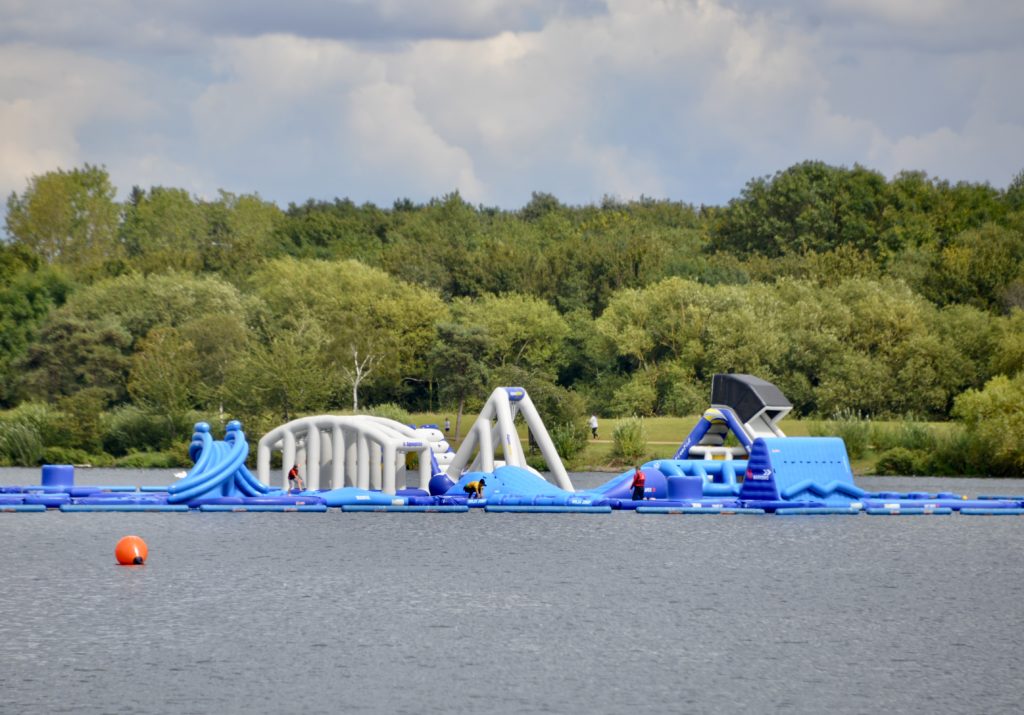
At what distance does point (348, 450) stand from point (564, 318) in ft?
179

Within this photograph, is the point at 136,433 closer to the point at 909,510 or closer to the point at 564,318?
the point at 564,318

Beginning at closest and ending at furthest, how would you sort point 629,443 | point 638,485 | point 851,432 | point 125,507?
point 125,507, point 638,485, point 851,432, point 629,443

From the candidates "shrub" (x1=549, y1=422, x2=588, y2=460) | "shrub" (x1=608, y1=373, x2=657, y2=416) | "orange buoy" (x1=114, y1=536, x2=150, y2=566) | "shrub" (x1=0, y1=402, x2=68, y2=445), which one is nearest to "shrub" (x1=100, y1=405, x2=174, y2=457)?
"shrub" (x1=0, y1=402, x2=68, y2=445)

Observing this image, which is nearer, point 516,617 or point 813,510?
point 516,617

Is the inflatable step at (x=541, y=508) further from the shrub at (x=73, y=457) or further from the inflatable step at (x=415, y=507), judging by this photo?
the shrub at (x=73, y=457)

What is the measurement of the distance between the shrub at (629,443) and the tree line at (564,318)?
4.50 metres

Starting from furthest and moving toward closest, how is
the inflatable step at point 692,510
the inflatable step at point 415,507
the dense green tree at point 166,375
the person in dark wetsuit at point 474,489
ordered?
the dense green tree at point 166,375 → the person in dark wetsuit at point 474,489 → the inflatable step at point 415,507 → the inflatable step at point 692,510

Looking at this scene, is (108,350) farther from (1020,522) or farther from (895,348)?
(1020,522)

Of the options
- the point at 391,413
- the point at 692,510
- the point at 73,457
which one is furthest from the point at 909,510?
the point at 73,457

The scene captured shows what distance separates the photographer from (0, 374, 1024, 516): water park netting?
4469cm

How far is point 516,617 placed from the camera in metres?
27.1

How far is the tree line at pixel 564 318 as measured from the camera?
85750mm

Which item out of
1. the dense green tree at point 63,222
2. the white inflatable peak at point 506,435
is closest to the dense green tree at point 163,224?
the dense green tree at point 63,222

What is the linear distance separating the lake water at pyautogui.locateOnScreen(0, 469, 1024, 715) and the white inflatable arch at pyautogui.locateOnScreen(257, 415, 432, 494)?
159 inches
